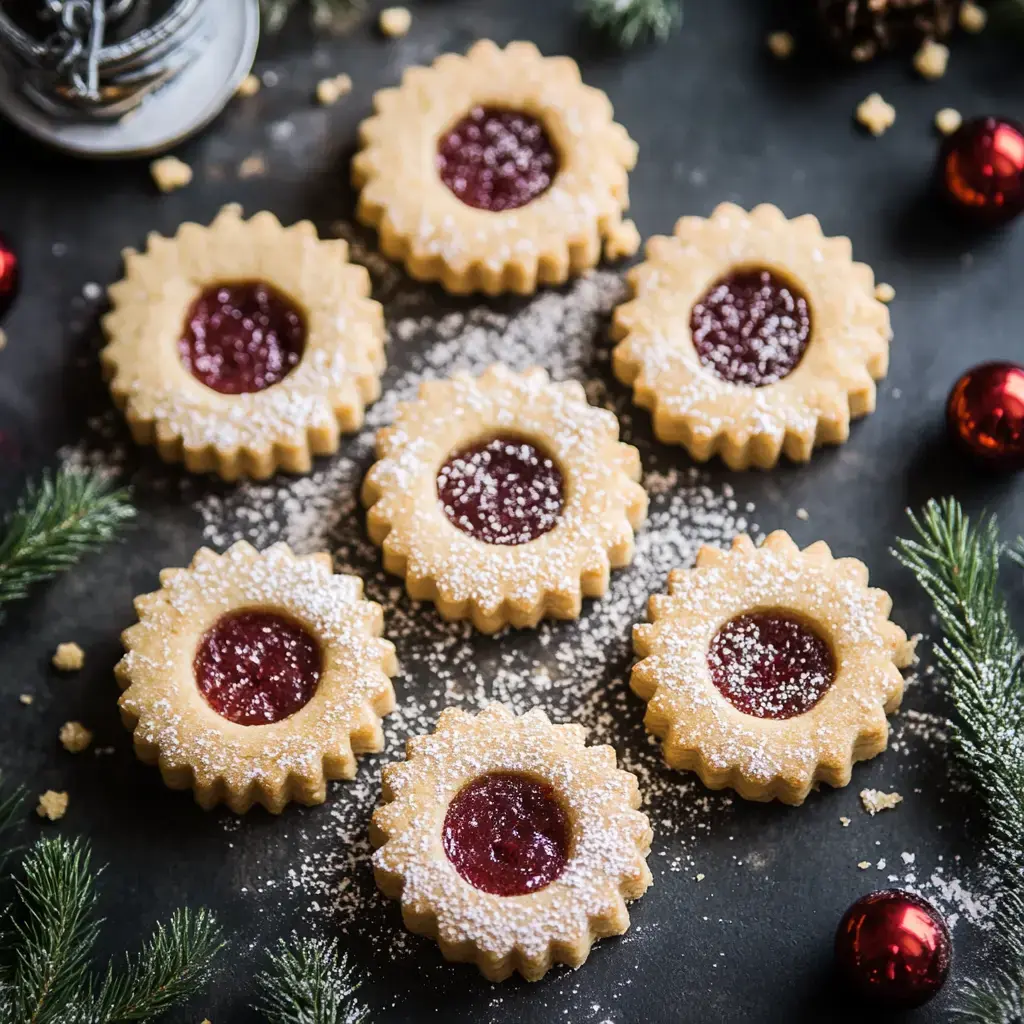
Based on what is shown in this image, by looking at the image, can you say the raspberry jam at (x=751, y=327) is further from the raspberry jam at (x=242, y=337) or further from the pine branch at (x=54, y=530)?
the pine branch at (x=54, y=530)

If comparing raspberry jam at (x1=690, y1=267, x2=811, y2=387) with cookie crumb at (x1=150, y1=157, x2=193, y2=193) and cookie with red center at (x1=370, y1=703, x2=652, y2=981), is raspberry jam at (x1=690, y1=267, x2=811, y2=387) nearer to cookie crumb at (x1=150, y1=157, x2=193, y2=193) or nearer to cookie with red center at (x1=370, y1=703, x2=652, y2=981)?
cookie with red center at (x1=370, y1=703, x2=652, y2=981)

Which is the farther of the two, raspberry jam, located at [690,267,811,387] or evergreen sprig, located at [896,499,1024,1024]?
raspberry jam, located at [690,267,811,387]

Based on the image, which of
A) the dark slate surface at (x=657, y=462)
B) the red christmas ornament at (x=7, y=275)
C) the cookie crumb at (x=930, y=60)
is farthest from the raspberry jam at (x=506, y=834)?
the cookie crumb at (x=930, y=60)

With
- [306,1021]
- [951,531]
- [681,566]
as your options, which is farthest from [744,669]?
[306,1021]

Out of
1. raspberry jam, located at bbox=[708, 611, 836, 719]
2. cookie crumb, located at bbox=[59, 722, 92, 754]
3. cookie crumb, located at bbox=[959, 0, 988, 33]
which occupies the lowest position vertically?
cookie crumb, located at bbox=[59, 722, 92, 754]

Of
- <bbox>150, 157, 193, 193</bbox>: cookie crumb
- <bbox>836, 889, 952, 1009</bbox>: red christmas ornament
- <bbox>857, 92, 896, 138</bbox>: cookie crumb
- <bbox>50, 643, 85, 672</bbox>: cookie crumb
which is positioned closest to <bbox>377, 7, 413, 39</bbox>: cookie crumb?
<bbox>150, 157, 193, 193</bbox>: cookie crumb

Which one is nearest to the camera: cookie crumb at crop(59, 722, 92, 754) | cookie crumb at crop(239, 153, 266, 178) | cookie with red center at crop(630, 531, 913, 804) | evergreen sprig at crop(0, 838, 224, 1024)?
evergreen sprig at crop(0, 838, 224, 1024)

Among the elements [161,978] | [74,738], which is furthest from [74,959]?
[74,738]
